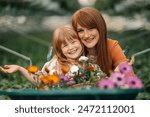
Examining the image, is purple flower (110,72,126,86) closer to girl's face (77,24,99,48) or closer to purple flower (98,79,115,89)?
purple flower (98,79,115,89)

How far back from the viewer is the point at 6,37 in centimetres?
474

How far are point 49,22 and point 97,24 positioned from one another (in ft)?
7.35

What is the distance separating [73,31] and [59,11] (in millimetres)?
2195

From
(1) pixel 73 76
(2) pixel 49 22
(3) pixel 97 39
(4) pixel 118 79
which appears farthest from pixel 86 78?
(2) pixel 49 22

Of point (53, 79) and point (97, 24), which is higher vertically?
point (97, 24)

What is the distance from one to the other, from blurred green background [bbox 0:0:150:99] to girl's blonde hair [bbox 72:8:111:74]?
5.48ft

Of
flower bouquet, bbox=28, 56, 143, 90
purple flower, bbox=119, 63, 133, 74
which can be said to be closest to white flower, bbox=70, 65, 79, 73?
flower bouquet, bbox=28, 56, 143, 90

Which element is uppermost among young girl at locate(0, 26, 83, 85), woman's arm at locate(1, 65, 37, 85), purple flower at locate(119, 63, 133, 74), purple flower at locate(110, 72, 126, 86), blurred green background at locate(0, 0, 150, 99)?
blurred green background at locate(0, 0, 150, 99)

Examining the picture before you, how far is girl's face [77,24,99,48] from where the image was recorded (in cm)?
282

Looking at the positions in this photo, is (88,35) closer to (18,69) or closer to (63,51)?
(63,51)

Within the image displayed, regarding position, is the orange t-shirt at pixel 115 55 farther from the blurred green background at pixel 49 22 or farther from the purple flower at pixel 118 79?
the blurred green background at pixel 49 22

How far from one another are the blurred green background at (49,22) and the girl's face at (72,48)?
5.54 feet

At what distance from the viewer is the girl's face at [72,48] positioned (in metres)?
2.82

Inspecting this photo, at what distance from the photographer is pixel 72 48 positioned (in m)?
2.82
